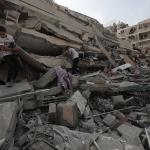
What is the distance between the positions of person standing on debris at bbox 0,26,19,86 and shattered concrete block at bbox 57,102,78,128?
2022 millimetres

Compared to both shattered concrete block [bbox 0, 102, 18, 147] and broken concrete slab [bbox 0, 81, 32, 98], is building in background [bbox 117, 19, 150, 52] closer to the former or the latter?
broken concrete slab [bbox 0, 81, 32, 98]

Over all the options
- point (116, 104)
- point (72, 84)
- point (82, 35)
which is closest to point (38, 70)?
point (72, 84)

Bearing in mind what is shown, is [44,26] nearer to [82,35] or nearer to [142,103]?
[82,35]

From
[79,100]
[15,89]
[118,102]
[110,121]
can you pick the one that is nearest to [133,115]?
[118,102]

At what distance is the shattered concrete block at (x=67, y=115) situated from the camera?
521cm

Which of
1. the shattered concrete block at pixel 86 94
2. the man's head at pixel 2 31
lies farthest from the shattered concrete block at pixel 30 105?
the man's head at pixel 2 31

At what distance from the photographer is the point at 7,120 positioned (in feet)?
14.0

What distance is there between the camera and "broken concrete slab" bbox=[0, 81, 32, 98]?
6.07m

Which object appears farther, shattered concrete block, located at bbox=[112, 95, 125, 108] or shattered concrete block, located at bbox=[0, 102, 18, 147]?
shattered concrete block, located at bbox=[112, 95, 125, 108]

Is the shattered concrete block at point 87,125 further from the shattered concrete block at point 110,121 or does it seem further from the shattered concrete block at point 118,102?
the shattered concrete block at point 118,102

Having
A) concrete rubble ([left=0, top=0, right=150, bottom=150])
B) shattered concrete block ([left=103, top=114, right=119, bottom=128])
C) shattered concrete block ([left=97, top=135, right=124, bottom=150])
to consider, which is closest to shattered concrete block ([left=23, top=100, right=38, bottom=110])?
concrete rubble ([left=0, top=0, right=150, bottom=150])

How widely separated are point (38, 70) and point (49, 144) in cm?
422

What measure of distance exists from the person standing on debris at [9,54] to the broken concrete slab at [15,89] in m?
0.32

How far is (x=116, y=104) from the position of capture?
640cm
